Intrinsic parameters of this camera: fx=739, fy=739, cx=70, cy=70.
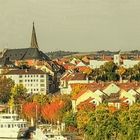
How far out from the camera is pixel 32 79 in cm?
8181

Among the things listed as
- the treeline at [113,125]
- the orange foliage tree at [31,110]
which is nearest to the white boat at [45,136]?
the treeline at [113,125]

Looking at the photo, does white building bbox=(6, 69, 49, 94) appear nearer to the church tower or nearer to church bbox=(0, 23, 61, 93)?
church bbox=(0, 23, 61, 93)

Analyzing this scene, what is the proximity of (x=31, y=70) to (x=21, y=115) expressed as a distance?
3012 centimetres

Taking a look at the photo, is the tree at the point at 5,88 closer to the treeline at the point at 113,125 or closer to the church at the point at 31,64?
the church at the point at 31,64

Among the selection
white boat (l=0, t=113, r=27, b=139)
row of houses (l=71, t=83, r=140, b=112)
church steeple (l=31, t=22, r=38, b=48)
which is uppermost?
church steeple (l=31, t=22, r=38, b=48)

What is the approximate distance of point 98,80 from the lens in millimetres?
66750

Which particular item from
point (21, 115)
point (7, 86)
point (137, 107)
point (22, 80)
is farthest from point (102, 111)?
point (22, 80)

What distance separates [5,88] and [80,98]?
21433 mm

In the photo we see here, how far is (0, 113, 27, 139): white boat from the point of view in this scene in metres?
38.6

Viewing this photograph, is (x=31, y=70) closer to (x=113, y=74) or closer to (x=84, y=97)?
(x=113, y=74)

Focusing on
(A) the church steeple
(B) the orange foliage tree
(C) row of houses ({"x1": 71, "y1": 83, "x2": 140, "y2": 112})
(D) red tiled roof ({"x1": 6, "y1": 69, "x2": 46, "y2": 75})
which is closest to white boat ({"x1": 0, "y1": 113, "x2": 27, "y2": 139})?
(C) row of houses ({"x1": 71, "y1": 83, "x2": 140, "y2": 112})

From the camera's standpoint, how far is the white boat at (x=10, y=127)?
3856 centimetres

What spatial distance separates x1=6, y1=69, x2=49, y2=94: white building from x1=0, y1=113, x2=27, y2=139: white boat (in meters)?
41.0

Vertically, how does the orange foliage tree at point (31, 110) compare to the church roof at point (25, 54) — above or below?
below
